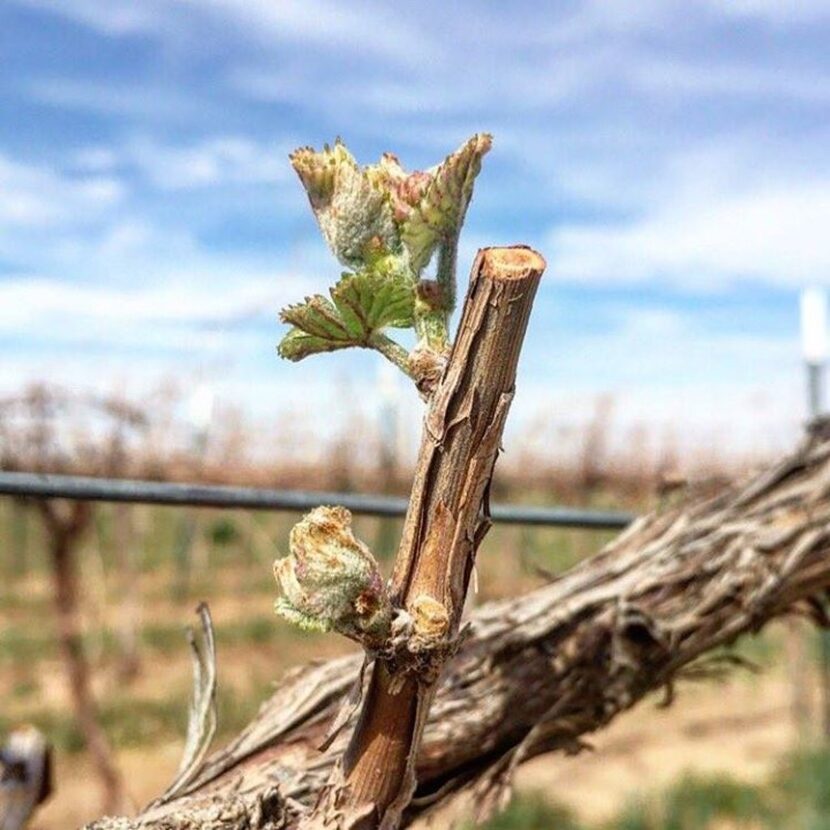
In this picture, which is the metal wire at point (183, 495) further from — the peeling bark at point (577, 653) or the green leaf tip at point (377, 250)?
the green leaf tip at point (377, 250)

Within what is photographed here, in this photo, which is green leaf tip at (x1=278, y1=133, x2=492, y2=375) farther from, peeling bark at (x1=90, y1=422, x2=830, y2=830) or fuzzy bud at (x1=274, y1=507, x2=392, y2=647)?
peeling bark at (x1=90, y1=422, x2=830, y2=830)

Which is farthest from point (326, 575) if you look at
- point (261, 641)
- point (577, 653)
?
point (261, 641)

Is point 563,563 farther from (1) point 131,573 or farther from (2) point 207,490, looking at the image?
(2) point 207,490

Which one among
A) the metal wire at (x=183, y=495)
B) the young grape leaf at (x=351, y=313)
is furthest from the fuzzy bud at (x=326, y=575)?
the metal wire at (x=183, y=495)

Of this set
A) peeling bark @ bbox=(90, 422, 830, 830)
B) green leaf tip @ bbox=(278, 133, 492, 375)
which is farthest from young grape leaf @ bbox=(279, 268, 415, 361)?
peeling bark @ bbox=(90, 422, 830, 830)

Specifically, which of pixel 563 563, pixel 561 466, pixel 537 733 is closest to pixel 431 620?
pixel 537 733

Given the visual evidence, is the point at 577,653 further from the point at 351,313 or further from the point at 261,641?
the point at 261,641

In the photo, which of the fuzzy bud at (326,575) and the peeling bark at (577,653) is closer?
the fuzzy bud at (326,575)
